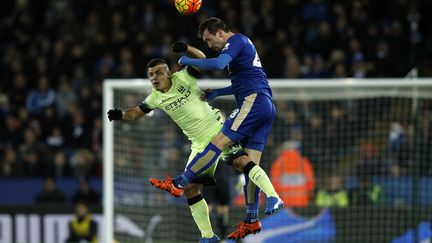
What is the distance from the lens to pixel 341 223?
14883mm

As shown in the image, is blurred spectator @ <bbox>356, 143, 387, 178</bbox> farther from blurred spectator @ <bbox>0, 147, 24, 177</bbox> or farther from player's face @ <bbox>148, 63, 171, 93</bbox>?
blurred spectator @ <bbox>0, 147, 24, 177</bbox>

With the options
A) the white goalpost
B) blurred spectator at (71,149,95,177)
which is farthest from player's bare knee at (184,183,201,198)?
blurred spectator at (71,149,95,177)

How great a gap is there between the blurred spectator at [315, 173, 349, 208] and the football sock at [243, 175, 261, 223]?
5.26 meters

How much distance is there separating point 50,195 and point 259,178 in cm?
804

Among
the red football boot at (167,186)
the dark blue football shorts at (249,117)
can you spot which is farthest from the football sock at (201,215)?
the dark blue football shorts at (249,117)

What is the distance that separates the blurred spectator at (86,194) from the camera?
54.0 ft

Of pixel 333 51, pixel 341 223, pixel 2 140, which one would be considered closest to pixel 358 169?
pixel 341 223

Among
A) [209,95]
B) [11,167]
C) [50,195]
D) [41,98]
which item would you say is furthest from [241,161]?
[41,98]

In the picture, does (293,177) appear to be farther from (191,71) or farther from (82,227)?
(191,71)

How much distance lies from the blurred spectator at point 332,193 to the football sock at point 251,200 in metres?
5.26

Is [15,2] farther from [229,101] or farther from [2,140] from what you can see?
[229,101]

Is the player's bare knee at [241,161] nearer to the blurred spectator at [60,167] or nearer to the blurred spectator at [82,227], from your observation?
the blurred spectator at [82,227]

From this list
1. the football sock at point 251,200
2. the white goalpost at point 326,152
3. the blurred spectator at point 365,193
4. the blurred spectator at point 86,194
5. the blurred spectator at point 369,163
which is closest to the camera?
the football sock at point 251,200

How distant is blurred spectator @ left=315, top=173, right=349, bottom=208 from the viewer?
15023mm
